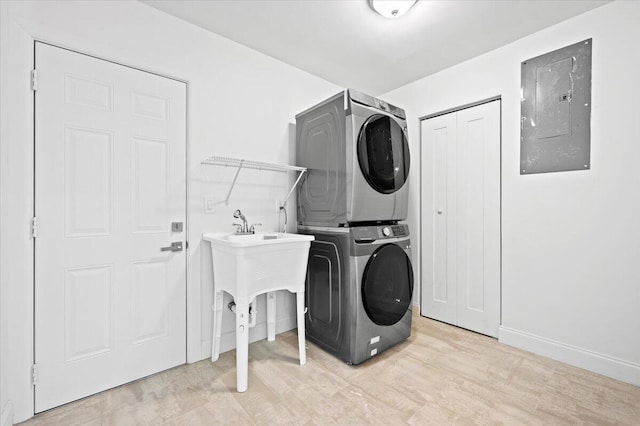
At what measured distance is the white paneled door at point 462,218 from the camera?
8.12ft

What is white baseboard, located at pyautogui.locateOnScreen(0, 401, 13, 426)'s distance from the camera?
4.42ft

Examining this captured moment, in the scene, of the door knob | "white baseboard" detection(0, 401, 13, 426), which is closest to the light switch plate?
the door knob

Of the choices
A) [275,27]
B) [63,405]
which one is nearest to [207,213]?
[63,405]

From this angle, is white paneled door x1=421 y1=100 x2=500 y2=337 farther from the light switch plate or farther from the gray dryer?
the light switch plate

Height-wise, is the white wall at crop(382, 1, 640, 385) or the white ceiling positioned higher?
the white ceiling

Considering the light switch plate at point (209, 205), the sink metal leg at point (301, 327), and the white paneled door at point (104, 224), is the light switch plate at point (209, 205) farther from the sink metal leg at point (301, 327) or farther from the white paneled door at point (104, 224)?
the sink metal leg at point (301, 327)

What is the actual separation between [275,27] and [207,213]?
4.87 ft

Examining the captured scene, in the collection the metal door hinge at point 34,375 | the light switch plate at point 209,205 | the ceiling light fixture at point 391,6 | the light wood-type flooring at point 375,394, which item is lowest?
the light wood-type flooring at point 375,394

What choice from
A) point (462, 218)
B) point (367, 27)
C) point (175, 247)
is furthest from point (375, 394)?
point (367, 27)

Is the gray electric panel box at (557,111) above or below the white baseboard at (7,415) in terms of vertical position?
above

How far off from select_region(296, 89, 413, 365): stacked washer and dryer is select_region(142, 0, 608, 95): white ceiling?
0.55m

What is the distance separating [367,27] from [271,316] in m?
2.41

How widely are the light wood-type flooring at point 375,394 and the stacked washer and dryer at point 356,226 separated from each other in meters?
0.22

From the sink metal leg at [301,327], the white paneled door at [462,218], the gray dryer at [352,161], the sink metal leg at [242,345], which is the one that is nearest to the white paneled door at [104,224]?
the sink metal leg at [242,345]
